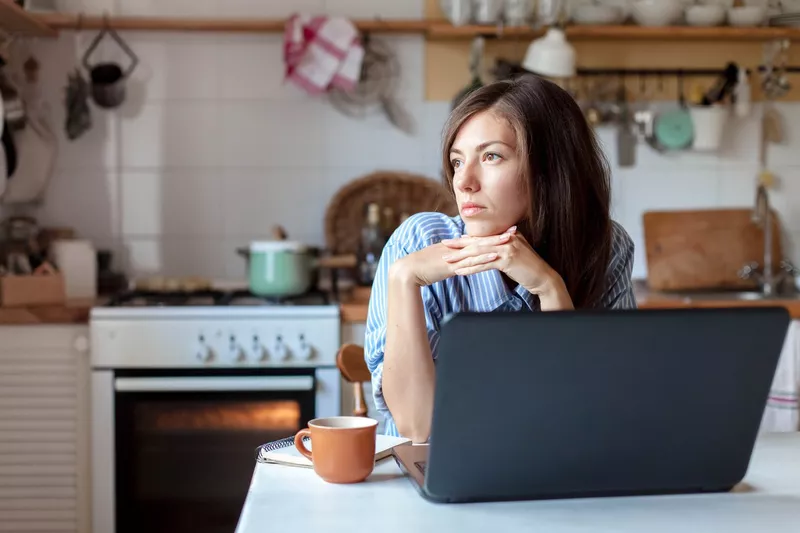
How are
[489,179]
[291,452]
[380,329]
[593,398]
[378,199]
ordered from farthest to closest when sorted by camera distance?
[378,199] → [380,329] → [489,179] → [291,452] → [593,398]

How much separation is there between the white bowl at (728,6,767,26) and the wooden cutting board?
0.62 metres

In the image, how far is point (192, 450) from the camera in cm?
272

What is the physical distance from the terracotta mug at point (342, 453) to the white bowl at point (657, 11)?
2.42 m

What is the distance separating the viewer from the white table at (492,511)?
3.20 ft

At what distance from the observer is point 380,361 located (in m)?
1.54

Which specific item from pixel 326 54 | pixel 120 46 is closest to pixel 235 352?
pixel 326 54

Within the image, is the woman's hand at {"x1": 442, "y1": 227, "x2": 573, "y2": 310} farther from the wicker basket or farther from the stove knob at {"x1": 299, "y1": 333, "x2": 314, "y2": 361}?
the wicker basket

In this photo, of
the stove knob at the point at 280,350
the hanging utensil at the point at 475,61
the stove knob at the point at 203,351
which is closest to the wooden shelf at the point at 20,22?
the stove knob at the point at 203,351

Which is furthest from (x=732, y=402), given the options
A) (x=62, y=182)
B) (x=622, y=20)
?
(x=62, y=182)

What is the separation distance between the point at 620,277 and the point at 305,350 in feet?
4.26

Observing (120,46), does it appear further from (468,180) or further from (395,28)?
(468,180)

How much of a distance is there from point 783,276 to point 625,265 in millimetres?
1862

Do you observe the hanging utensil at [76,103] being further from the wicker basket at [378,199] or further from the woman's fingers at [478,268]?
the woman's fingers at [478,268]

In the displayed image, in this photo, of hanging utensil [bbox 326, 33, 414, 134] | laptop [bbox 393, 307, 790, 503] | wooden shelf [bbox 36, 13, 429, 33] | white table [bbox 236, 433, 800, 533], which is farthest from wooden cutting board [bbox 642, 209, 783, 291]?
laptop [bbox 393, 307, 790, 503]
